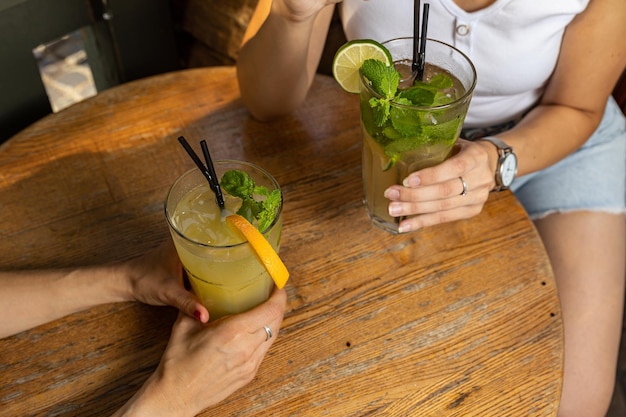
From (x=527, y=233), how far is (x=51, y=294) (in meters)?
0.97

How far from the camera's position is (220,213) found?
1.03 metres

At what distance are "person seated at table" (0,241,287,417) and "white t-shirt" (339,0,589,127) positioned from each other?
2.54ft

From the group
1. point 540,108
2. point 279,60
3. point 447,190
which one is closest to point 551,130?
point 540,108

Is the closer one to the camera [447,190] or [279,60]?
[447,190]

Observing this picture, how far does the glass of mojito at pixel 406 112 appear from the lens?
3.53ft

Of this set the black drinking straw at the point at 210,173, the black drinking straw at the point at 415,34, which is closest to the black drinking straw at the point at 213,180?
the black drinking straw at the point at 210,173

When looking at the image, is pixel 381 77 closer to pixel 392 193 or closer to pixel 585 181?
pixel 392 193

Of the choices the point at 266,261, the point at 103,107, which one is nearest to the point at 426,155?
the point at 266,261

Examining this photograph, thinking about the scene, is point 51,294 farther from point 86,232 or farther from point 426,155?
point 426,155

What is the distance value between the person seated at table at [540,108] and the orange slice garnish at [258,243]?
14.2 inches

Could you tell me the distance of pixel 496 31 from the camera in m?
1.44

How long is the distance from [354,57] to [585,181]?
0.87m

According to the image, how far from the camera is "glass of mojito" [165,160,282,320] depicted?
974 mm

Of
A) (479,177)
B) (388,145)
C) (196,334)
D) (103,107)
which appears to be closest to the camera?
(196,334)
